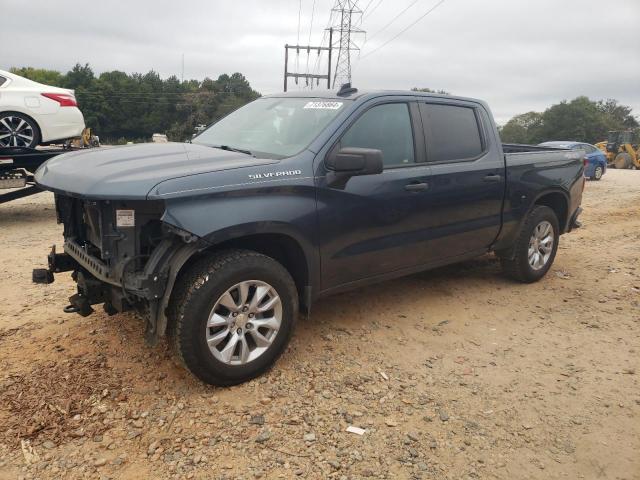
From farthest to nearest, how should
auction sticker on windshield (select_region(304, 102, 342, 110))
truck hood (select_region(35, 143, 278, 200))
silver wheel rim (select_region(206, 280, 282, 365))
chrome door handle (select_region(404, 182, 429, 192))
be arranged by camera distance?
chrome door handle (select_region(404, 182, 429, 192))
auction sticker on windshield (select_region(304, 102, 342, 110))
silver wheel rim (select_region(206, 280, 282, 365))
truck hood (select_region(35, 143, 278, 200))

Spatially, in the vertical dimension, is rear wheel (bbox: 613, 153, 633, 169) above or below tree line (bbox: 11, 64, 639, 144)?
below

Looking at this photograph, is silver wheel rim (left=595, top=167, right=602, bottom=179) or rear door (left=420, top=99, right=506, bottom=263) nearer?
rear door (left=420, top=99, right=506, bottom=263)

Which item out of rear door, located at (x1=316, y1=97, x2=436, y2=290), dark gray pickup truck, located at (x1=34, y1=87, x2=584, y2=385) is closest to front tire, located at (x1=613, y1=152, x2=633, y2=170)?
dark gray pickup truck, located at (x1=34, y1=87, x2=584, y2=385)

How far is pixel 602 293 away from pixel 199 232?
432cm

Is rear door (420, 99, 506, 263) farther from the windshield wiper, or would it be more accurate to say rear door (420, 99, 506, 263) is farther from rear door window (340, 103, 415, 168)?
the windshield wiper

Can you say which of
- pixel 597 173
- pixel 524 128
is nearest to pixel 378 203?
pixel 597 173

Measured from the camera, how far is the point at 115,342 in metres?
3.73

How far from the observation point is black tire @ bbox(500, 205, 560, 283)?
5199 mm

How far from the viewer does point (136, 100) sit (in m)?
68.8

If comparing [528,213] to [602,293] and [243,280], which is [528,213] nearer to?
[602,293]

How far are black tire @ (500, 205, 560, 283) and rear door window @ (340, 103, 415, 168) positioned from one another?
1822 millimetres

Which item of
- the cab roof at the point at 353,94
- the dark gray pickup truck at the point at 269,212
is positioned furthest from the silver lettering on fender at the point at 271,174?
the cab roof at the point at 353,94

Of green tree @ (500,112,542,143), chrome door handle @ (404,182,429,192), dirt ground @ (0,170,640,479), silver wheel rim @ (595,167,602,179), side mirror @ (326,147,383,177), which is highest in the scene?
green tree @ (500,112,542,143)

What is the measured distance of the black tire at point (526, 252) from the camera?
5.20 m
